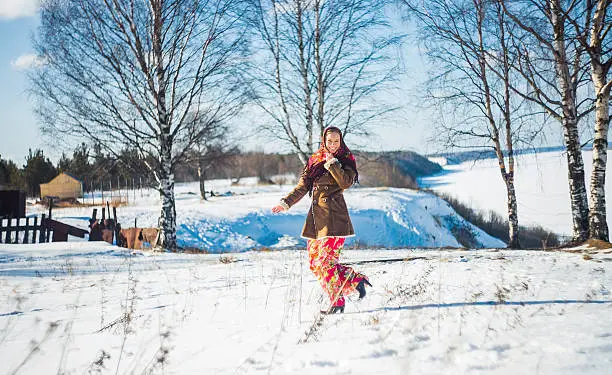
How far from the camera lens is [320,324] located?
8.87ft

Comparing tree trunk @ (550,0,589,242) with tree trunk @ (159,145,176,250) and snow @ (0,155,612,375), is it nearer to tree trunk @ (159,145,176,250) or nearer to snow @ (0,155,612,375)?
snow @ (0,155,612,375)

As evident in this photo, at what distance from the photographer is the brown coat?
3.31m

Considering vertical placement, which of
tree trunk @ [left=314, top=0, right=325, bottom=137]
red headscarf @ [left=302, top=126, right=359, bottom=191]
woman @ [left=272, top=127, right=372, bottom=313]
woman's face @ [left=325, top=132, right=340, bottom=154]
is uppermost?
tree trunk @ [left=314, top=0, right=325, bottom=137]

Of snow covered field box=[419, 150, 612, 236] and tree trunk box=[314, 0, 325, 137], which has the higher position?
tree trunk box=[314, 0, 325, 137]

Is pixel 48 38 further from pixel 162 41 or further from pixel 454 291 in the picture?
pixel 454 291

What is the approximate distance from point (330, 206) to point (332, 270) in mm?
597

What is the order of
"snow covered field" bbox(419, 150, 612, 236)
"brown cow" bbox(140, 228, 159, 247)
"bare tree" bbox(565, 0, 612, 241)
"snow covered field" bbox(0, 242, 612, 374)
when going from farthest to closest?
1. "snow covered field" bbox(419, 150, 612, 236)
2. "brown cow" bbox(140, 228, 159, 247)
3. "bare tree" bbox(565, 0, 612, 241)
4. "snow covered field" bbox(0, 242, 612, 374)

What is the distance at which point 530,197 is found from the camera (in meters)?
40.0

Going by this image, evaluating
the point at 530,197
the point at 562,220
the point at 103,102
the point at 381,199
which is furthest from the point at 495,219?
the point at 103,102

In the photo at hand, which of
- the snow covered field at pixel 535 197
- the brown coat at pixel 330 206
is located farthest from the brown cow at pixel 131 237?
the snow covered field at pixel 535 197

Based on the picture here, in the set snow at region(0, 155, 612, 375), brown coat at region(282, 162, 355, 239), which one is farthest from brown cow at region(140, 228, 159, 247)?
brown coat at region(282, 162, 355, 239)

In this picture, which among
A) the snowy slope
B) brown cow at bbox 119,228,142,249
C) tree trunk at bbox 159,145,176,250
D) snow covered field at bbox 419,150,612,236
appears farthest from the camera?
snow covered field at bbox 419,150,612,236

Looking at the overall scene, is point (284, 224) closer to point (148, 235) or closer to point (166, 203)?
point (148, 235)

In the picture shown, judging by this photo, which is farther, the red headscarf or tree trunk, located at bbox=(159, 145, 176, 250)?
tree trunk, located at bbox=(159, 145, 176, 250)
